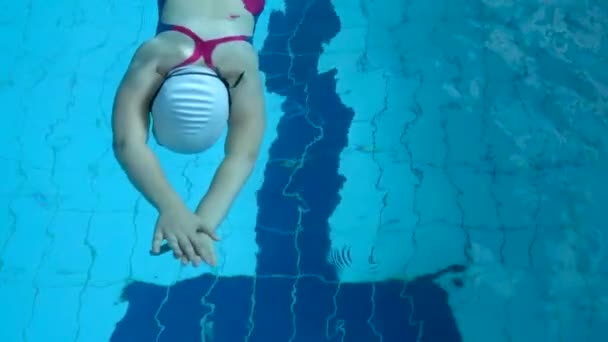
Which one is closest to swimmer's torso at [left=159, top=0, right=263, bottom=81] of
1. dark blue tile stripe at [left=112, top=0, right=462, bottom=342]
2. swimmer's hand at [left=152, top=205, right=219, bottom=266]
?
swimmer's hand at [left=152, top=205, right=219, bottom=266]

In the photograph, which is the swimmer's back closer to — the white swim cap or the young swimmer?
the young swimmer

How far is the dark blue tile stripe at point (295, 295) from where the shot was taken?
9.62ft

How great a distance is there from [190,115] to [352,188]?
4.38 ft

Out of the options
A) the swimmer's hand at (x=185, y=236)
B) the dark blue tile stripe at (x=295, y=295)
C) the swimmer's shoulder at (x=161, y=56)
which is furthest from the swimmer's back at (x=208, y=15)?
the dark blue tile stripe at (x=295, y=295)

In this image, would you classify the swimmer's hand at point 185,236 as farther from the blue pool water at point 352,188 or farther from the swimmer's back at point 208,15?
the blue pool water at point 352,188

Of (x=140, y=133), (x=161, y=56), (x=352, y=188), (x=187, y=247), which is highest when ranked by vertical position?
(x=161, y=56)

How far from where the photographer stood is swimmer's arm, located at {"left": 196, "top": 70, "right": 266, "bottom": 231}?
216 cm

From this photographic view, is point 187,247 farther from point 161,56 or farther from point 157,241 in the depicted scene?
point 161,56

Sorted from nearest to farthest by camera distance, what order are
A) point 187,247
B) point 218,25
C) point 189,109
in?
point 187,247, point 189,109, point 218,25

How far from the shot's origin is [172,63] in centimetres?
230

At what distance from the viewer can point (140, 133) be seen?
2.21 m

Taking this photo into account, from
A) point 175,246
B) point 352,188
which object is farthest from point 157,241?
point 352,188

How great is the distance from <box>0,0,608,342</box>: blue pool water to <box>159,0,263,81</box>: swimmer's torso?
3.25 feet

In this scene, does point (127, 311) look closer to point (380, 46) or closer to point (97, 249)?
point (97, 249)
